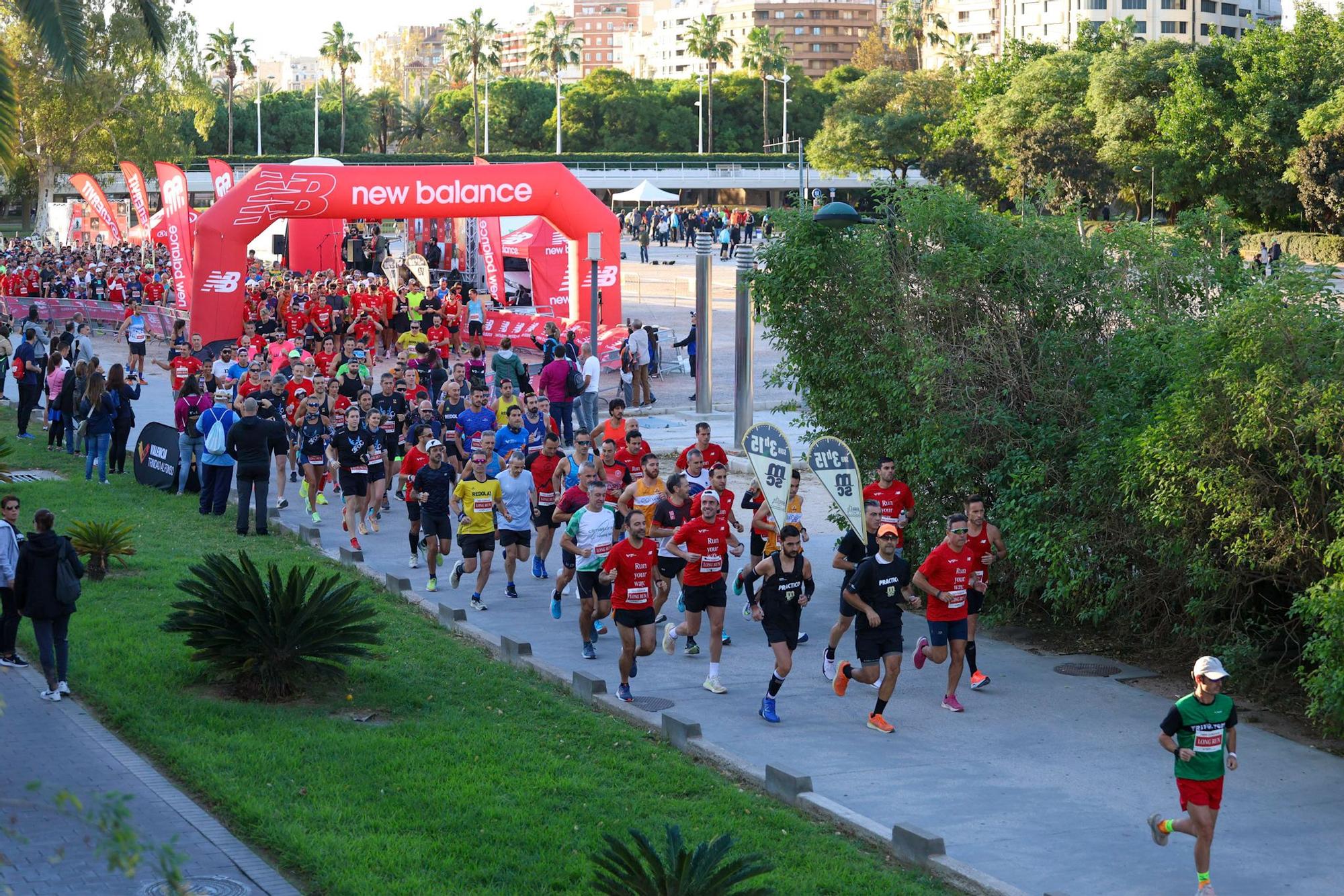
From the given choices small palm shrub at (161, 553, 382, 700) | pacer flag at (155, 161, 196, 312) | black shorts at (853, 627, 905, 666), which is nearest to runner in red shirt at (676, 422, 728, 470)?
black shorts at (853, 627, 905, 666)

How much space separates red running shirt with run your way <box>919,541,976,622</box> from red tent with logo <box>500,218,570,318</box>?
23480 millimetres

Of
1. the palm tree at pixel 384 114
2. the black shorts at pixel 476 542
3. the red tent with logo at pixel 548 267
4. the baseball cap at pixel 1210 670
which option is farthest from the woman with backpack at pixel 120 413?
the palm tree at pixel 384 114

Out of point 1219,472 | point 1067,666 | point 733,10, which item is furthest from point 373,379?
point 733,10

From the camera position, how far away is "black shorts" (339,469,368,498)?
619 inches

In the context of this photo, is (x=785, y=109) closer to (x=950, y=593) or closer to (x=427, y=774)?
(x=950, y=593)

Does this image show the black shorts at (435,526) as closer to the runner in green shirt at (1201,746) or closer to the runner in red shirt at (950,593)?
the runner in red shirt at (950,593)

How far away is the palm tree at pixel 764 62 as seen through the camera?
110438 mm

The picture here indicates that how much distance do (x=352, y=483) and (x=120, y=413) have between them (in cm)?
588

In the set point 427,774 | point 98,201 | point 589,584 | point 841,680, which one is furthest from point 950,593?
point 98,201

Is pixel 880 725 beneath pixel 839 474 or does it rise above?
beneath

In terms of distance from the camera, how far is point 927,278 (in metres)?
13.3

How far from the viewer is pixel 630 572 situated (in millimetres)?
10641

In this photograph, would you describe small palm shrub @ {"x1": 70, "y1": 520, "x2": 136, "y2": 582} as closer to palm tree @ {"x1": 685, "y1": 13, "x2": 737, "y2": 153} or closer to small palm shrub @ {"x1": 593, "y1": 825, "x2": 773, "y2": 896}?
small palm shrub @ {"x1": 593, "y1": 825, "x2": 773, "y2": 896}

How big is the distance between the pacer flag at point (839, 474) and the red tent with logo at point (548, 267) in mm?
21490
